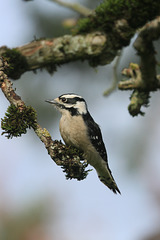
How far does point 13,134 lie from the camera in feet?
13.4

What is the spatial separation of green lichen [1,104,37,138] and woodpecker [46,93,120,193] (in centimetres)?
163

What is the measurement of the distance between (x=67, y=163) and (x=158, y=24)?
165 cm

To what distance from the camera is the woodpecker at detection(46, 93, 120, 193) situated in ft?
18.9

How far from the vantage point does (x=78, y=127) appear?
231 inches

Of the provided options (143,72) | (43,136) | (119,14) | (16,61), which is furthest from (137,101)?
(16,61)

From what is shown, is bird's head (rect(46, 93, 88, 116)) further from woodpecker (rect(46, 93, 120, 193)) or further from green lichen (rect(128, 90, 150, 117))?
green lichen (rect(128, 90, 150, 117))

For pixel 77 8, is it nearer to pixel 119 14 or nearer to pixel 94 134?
pixel 119 14

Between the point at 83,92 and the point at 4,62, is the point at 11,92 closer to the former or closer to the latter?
the point at 4,62

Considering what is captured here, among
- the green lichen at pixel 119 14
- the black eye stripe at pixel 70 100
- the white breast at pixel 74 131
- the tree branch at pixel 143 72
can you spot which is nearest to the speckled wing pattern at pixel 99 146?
the white breast at pixel 74 131

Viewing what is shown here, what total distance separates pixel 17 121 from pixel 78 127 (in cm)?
186

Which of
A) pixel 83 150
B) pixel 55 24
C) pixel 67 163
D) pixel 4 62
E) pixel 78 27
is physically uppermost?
pixel 55 24

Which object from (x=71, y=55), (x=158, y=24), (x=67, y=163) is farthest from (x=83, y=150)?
(x=158, y=24)

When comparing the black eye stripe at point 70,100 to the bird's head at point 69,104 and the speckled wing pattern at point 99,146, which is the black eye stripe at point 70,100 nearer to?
the bird's head at point 69,104

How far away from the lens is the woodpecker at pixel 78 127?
18.9ft
